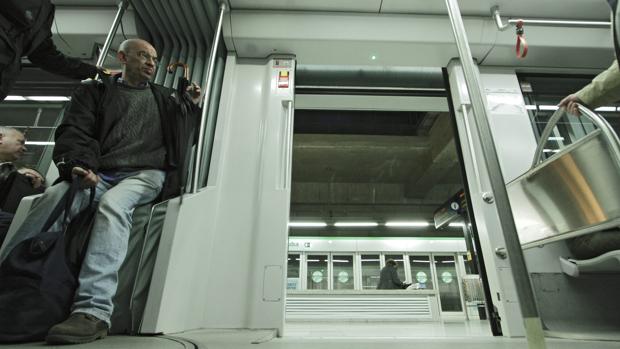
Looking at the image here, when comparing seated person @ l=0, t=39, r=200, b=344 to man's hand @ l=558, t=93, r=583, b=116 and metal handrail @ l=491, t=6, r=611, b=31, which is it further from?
metal handrail @ l=491, t=6, r=611, b=31

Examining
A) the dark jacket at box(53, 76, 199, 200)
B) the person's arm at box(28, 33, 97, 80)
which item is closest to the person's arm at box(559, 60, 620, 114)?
the dark jacket at box(53, 76, 199, 200)

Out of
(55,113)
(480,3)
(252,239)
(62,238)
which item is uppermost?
(480,3)

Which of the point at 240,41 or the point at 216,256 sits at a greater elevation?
the point at 240,41

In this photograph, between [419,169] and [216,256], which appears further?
[419,169]

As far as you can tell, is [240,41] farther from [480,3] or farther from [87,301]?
[87,301]

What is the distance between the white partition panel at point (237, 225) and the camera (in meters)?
1.71

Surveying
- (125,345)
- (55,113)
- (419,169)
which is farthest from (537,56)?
(419,169)

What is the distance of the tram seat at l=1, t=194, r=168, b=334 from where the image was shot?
1488 mm

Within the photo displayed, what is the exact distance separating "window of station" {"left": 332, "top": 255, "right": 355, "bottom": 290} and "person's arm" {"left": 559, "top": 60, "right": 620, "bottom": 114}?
421 inches

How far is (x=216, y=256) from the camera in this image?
7.57 feet

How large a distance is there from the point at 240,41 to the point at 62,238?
2.27m

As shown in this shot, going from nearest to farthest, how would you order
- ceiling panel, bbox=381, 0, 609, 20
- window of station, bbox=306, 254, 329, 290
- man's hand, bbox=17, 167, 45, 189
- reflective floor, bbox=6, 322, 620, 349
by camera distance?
reflective floor, bbox=6, 322, 620, 349
man's hand, bbox=17, 167, 45, 189
ceiling panel, bbox=381, 0, 609, 20
window of station, bbox=306, 254, 329, 290

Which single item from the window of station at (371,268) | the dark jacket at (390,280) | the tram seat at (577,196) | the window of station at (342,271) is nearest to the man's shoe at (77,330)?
the tram seat at (577,196)

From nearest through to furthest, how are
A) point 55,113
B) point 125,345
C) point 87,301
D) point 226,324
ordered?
point 125,345, point 87,301, point 226,324, point 55,113
